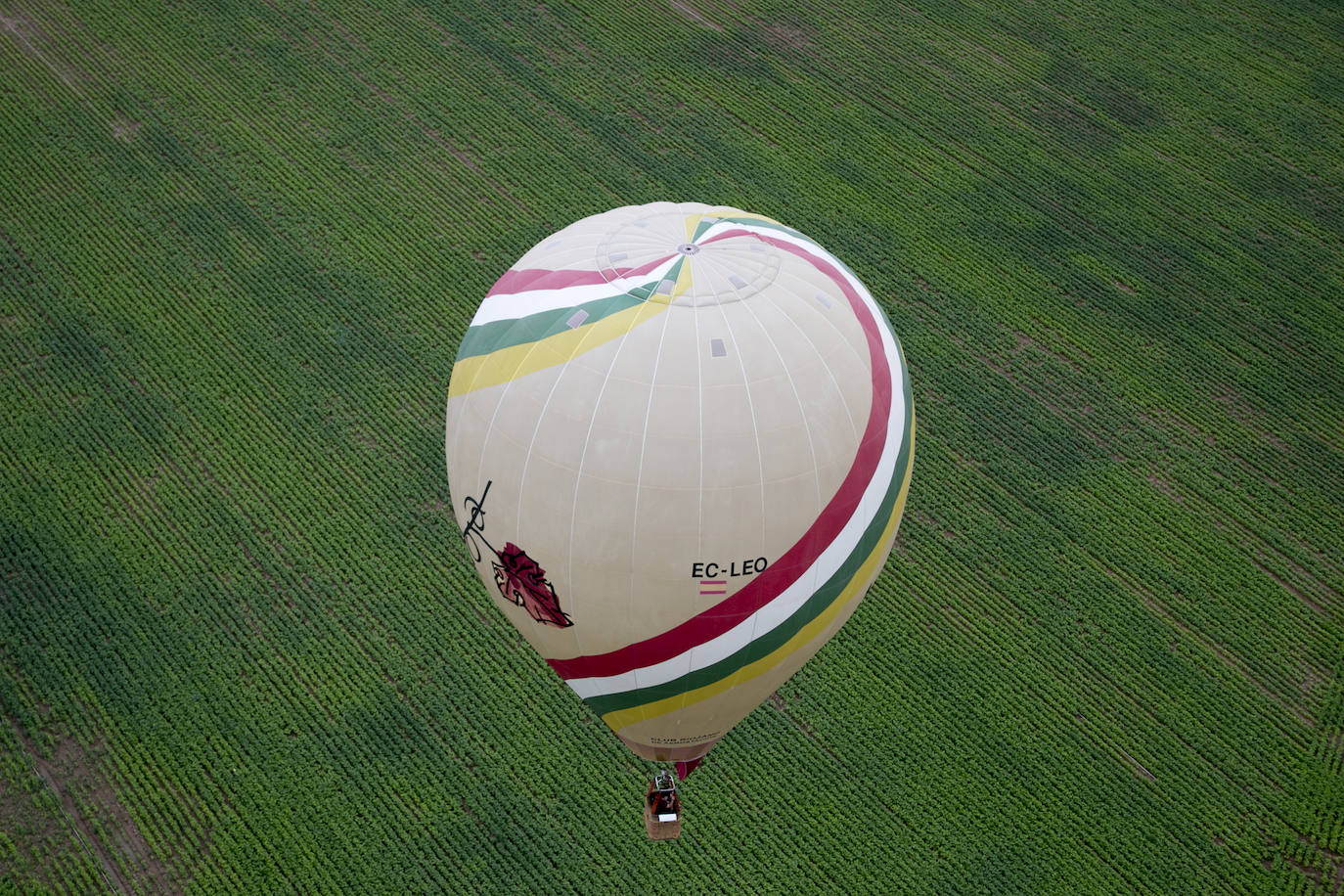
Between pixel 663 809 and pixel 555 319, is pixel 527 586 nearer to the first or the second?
pixel 555 319

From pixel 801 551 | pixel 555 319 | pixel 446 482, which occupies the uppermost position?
pixel 555 319

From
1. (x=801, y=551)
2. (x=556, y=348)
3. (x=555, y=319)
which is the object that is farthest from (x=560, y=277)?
(x=801, y=551)

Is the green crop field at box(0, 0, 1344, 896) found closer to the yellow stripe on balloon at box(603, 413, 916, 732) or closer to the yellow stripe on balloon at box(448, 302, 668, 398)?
the yellow stripe on balloon at box(603, 413, 916, 732)

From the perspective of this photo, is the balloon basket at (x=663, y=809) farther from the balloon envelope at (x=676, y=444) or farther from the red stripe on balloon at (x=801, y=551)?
the red stripe on balloon at (x=801, y=551)

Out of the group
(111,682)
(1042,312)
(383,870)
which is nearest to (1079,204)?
(1042,312)

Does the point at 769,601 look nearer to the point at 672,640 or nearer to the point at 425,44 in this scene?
the point at 672,640
